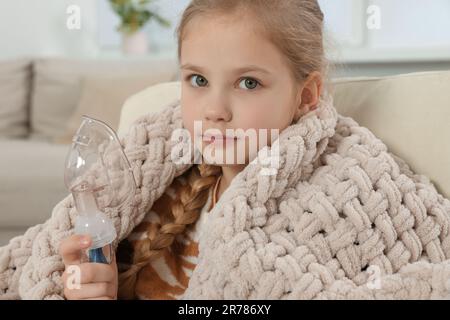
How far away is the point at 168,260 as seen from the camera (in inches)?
45.4

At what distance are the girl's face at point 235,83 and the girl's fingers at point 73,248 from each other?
24 centimetres

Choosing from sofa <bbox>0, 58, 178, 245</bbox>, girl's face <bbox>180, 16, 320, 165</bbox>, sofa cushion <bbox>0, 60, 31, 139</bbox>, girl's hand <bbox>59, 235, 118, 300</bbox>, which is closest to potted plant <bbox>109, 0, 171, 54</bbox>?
sofa <bbox>0, 58, 178, 245</bbox>

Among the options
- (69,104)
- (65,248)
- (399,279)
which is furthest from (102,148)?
(69,104)

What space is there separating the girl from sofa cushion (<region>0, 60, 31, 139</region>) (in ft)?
7.79

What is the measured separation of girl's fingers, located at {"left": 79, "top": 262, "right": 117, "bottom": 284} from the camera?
36.8 inches

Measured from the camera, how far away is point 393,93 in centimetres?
112

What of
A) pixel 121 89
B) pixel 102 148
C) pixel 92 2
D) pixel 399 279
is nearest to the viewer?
pixel 399 279

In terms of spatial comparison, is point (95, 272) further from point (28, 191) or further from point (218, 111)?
point (28, 191)

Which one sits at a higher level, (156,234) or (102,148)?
(102,148)

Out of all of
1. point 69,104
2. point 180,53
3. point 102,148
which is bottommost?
point 69,104

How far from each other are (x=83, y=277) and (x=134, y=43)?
301 cm

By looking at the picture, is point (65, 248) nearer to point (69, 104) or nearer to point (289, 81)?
point (289, 81)
